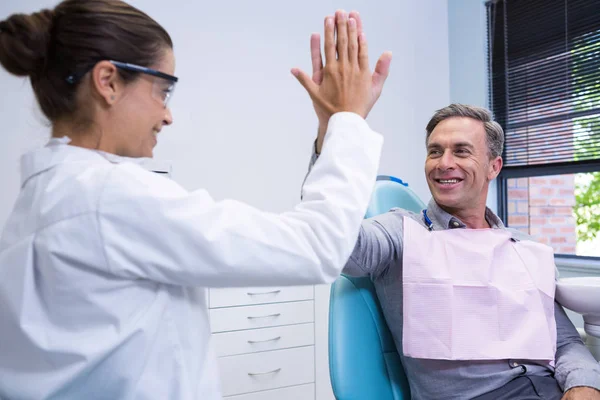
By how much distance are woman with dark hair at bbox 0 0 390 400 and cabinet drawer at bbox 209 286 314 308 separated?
1731mm

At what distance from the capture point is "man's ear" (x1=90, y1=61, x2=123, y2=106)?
735mm

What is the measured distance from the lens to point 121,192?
0.66 meters

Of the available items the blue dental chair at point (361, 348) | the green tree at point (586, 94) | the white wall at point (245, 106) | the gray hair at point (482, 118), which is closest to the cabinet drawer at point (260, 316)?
the white wall at point (245, 106)

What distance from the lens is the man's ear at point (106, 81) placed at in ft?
2.41

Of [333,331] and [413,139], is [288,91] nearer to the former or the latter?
[413,139]

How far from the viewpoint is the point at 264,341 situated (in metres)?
2.64

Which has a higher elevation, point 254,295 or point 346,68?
point 346,68

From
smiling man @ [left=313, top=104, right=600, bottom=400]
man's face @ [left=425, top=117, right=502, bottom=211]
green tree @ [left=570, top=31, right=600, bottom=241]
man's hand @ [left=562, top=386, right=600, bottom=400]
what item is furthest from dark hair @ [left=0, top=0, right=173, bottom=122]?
green tree @ [left=570, top=31, right=600, bottom=241]

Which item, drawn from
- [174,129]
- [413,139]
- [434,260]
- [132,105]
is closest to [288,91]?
[174,129]

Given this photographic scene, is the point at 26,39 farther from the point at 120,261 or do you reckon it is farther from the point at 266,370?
the point at 266,370

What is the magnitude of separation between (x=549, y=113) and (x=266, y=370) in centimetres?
221

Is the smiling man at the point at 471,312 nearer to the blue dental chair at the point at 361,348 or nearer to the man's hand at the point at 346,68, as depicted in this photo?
the blue dental chair at the point at 361,348

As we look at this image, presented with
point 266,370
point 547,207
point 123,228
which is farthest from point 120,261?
point 547,207

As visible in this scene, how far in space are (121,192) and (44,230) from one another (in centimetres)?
12
